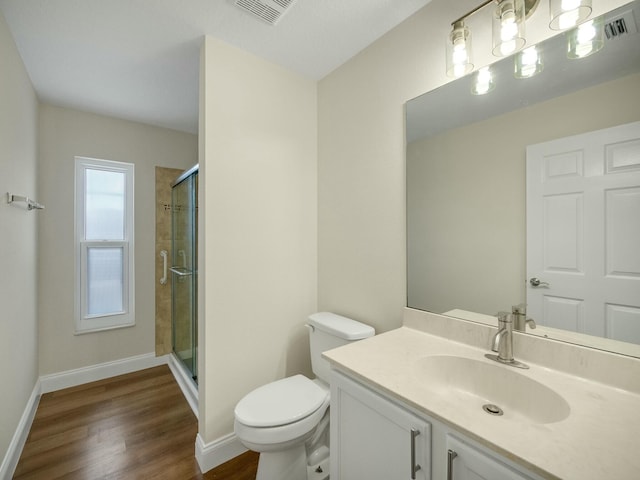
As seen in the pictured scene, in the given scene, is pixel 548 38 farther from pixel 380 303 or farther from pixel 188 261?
pixel 188 261

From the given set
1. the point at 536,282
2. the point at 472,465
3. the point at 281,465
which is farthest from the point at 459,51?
the point at 281,465

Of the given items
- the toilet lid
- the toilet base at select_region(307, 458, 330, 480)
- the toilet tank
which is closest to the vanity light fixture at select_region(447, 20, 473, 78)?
the toilet tank

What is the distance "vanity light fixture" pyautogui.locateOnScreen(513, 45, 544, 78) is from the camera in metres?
1.06

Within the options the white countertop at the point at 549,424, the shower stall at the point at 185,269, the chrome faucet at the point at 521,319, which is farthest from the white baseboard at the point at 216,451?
the chrome faucet at the point at 521,319

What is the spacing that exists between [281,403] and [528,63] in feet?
5.92

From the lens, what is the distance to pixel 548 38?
1.03 metres

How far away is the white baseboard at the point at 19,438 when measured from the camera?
58.6 inches

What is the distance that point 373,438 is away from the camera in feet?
3.08

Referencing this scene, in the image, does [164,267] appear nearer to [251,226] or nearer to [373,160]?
[251,226]

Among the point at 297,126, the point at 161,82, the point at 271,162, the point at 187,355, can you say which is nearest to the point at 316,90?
the point at 297,126

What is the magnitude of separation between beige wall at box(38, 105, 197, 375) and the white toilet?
1982mm

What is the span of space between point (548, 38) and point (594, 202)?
62cm

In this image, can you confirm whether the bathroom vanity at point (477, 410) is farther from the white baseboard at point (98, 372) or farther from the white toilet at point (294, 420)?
the white baseboard at point (98, 372)

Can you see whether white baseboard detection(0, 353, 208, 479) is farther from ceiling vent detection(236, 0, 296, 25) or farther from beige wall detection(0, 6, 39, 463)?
ceiling vent detection(236, 0, 296, 25)
